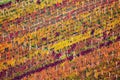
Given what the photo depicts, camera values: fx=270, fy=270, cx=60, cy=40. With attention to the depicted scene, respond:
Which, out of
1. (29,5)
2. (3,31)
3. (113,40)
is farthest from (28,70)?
(113,40)

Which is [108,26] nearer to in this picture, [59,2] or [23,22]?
[59,2]

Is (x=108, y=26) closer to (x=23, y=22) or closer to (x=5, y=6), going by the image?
(x=23, y=22)

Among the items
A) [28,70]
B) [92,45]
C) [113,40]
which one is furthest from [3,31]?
[113,40]

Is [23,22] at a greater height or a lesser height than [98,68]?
greater

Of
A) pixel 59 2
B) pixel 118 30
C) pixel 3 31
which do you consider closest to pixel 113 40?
pixel 118 30

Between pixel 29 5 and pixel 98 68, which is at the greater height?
pixel 29 5

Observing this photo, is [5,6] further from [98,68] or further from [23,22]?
[98,68]

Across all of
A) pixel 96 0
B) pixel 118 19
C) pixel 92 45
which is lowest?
pixel 92 45
